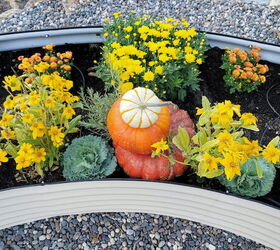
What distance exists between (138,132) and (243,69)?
1.12m

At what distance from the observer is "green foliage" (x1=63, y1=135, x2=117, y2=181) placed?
7.36 ft

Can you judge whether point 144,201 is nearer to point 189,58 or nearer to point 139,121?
point 139,121

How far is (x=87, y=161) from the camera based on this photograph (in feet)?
7.36

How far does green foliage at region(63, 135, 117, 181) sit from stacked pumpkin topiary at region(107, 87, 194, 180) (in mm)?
88

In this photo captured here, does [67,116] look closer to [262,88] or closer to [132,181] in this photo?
→ [132,181]

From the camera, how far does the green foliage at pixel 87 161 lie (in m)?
2.24

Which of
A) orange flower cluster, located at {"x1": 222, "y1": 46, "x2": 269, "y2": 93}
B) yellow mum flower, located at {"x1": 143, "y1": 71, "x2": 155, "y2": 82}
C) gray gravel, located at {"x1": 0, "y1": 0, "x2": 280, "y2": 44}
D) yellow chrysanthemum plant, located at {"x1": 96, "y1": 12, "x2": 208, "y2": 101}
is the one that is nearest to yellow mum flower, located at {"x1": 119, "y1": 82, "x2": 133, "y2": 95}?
yellow chrysanthemum plant, located at {"x1": 96, "y1": 12, "x2": 208, "y2": 101}

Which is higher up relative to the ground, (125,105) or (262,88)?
(125,105)

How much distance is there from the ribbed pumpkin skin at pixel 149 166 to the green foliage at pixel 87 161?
9 centimetres

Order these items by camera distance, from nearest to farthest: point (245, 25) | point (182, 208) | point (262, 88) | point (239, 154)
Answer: point (239, 154)
point (182, 208)
point (262, 88)
point (245, 25)

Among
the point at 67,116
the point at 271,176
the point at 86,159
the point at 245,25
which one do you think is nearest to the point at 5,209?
the point at 86,159

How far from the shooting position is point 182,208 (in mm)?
2330

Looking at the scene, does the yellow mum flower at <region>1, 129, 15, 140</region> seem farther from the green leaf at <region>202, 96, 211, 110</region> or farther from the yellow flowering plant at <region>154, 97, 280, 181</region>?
the green leaf at <region>202, 96, 211, 110</region>

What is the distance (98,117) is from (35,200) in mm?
644
